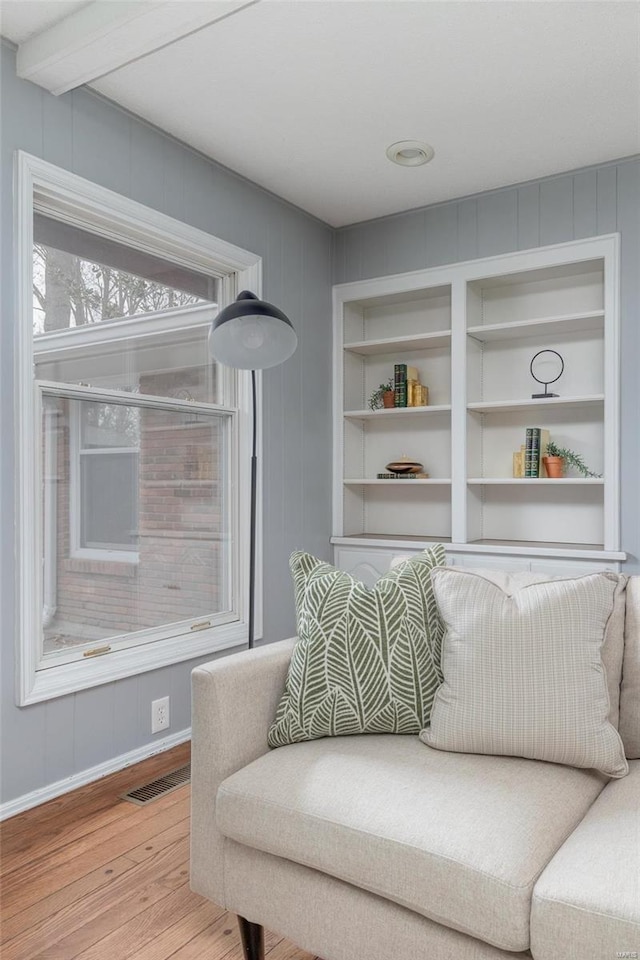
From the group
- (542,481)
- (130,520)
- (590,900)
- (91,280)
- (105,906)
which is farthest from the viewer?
(542,481)

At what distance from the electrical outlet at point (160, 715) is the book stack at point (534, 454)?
1998 millimetres

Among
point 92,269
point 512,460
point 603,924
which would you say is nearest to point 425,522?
point 512,460

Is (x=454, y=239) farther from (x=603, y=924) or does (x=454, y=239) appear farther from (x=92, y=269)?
(x=603, y=924)

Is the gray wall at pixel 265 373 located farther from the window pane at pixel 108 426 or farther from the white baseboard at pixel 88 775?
the window pane at pixel 108 426

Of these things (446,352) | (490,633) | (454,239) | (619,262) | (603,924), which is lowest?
(603,924)

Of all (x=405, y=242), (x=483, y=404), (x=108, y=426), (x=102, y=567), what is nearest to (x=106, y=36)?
(x=108, y=426)

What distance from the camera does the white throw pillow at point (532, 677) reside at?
1.55 metres

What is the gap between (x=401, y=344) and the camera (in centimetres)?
383

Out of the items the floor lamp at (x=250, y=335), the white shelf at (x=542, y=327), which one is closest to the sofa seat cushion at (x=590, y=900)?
the floor lamp at (x=250, y=335)

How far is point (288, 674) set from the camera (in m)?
1.82

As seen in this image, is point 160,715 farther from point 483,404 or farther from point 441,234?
point 441,234

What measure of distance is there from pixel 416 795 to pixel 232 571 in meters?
2.02

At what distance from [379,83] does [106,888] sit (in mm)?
2779

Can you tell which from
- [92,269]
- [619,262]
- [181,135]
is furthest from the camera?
→ [619,262]
